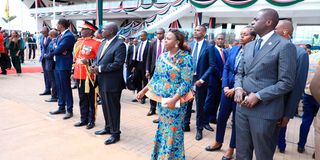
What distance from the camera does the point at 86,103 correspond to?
4.59 m

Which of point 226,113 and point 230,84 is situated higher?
point 230,84

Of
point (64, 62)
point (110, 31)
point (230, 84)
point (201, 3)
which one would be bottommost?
point (230, 84)

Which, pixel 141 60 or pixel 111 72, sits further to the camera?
pixel 141 60

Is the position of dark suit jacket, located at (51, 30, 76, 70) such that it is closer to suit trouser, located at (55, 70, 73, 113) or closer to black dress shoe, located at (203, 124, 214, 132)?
suit trouser, located at (55, 70, 73, 113)

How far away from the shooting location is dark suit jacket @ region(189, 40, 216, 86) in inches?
157

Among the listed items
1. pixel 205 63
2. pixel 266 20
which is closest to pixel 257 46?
pixel 266 20

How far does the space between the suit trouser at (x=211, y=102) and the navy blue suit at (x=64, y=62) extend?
9.61 feet

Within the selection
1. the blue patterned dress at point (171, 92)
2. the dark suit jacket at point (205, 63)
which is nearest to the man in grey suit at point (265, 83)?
the blue patterned dress at point (171, 92)

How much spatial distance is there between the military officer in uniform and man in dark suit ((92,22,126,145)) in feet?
1.26

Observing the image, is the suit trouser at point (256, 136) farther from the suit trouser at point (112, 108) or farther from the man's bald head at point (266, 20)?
the suit trouser at point (112, 108)

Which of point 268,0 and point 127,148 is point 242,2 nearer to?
point 268,0

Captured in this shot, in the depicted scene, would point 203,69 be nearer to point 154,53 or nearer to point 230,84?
point 230,84

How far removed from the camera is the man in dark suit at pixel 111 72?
375cm

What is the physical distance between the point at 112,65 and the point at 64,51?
177 cm
